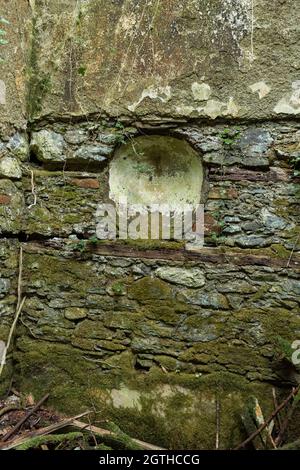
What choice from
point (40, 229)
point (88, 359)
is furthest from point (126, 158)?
point (88, 359)

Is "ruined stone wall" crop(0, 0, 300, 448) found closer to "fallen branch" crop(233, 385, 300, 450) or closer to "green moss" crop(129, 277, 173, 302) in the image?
"green moss" crop(129, 277, 173, 302)

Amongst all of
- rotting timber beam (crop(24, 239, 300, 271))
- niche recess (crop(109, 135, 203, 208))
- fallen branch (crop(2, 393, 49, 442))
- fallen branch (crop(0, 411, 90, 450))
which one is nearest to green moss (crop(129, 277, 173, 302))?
rotting timber beam (crop(24, 239, 300, 271))

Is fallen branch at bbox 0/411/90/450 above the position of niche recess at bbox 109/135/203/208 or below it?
below

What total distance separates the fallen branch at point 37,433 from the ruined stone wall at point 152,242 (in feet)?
0.63

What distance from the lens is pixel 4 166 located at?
9.64 ft

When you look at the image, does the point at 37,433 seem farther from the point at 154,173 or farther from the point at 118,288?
the point at 154,173

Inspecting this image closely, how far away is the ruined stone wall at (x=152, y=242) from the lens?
2.76 m

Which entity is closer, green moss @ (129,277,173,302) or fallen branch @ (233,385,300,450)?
fallen branch @ (233,385,300,450)

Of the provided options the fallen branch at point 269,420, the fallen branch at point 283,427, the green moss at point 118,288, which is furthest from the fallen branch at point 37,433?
the fallen branch at point 283,427

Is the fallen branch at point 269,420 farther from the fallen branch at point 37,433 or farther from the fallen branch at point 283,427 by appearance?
the fallen branch at point 37,433

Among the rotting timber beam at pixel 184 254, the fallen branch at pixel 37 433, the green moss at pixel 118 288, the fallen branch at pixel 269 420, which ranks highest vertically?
the rotting timber beam at pixel 184 254

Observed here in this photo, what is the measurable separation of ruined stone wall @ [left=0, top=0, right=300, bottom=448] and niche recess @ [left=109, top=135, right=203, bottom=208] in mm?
95

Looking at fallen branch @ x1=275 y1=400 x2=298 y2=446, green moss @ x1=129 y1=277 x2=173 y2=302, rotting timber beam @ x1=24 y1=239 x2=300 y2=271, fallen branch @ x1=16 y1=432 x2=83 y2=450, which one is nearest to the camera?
fallen branch @ x1=16 y1=432 x2=83 y2=450

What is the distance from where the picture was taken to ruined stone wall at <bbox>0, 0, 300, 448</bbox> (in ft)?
9.05
